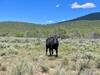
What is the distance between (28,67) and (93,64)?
638cm

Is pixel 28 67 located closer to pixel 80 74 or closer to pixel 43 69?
pixel 80 74

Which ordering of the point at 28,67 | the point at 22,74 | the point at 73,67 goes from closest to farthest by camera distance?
the point at 22,74 < the point at 28,67 < the point at 73,67

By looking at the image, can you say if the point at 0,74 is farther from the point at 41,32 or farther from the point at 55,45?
the point at 41,32

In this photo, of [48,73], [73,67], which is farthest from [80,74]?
[73,67]

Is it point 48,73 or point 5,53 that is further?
point 5,53

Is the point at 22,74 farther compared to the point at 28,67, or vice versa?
the point at 28,67

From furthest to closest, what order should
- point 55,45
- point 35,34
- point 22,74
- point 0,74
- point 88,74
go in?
point 35,34 → point 55,45 → point 0,74 → point 22,74 → point 88,74

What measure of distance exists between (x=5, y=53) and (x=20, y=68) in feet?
39.3

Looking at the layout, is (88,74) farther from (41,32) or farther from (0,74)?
(41,32)

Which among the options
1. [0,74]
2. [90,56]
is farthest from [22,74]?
[90,56]

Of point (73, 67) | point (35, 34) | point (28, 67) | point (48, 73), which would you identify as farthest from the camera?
point (35, 34)

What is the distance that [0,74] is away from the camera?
1202 centimetres

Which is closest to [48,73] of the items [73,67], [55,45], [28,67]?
[73,67]

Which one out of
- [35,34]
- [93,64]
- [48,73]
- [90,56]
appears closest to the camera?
[48,73]
